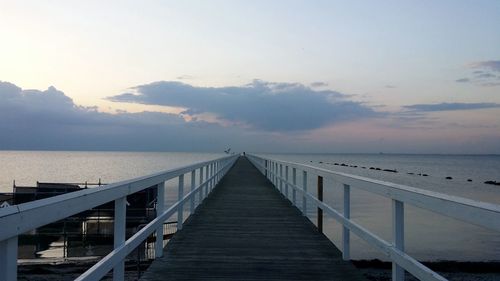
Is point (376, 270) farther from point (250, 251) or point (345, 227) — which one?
point (345, 227)

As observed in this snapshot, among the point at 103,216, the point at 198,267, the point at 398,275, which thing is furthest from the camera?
the point at 103,216

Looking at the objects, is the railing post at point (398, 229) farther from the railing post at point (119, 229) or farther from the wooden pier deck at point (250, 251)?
the railing post at point (119, 229)

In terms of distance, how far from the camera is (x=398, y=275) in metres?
3.79

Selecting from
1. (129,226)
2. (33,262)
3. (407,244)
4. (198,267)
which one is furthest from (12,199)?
(198,267)

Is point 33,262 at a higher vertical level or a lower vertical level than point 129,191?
lower

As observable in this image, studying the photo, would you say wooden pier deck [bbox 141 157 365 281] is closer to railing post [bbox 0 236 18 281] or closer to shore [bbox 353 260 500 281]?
railing post [bbox 0 236 18 281]

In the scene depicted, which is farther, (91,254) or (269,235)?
(91,254)

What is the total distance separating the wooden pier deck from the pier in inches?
0.4

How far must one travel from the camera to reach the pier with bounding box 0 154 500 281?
2.43 meters

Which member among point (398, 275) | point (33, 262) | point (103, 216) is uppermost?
point (398, 275)

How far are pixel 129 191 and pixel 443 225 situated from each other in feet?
81.0

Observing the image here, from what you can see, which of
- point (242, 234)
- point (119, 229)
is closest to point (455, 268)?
point (242, 234)

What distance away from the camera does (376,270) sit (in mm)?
16188

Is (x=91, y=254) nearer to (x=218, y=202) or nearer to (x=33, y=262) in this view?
A: (x=33, y=262)
